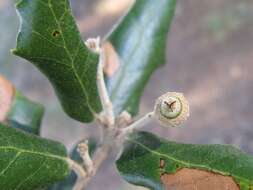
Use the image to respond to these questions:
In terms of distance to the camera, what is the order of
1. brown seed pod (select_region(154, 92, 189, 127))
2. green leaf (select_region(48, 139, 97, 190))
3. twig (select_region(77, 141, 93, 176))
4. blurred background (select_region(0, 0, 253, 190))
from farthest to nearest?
1. blurred background (select_region(0, 0, 253, 190))
2. green leaf (select_region(48, 139, 97, 190))
3. twig (select_region(77, 141, 93, 176))
4. brown seed pod (select_region(154, 92, 189, 127))

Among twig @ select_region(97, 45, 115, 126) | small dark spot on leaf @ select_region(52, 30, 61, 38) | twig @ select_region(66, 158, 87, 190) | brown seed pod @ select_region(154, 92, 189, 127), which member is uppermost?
twig @ select_region(97, 45, 115, 126)

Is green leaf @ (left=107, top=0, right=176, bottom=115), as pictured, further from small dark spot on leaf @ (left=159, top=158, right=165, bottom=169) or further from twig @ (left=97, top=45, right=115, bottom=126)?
small dark spot on leaf @ (left=159, top=158, right=165, bottom=169)

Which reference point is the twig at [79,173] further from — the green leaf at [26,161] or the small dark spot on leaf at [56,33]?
the small dark spot on leaf at [56,33]

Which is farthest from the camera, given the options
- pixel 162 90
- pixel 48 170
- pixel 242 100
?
pixel 162 90

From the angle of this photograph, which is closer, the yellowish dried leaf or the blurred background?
the yellowish dried leaf

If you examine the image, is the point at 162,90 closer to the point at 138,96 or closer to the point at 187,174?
the point at 138,96

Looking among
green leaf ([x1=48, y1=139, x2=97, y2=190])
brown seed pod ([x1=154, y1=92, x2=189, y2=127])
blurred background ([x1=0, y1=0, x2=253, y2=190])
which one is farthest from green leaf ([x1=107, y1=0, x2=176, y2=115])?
blurred background ([x1=0, y1=0, x2=253, y2=190])

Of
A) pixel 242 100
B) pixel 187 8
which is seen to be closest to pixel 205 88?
pixel 242 100
